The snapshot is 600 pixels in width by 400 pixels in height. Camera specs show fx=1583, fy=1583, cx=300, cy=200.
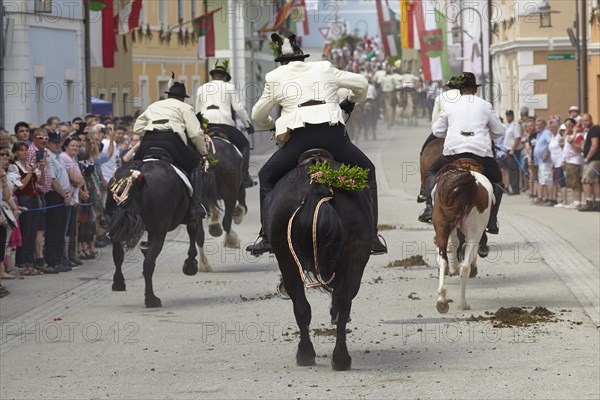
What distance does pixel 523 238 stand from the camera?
24.3 metres

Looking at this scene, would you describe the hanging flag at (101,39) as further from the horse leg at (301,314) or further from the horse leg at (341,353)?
the horse leg at (341,353)

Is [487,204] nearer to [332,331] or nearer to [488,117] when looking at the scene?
[488,117]

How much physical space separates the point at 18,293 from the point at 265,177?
20.1 feet

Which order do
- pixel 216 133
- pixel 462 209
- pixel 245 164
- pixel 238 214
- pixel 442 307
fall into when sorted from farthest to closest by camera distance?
1. pixel 238 214
2. pixel 245 164
3. pixel 216 133
4. pixel 462 209
5. pixel 442 307

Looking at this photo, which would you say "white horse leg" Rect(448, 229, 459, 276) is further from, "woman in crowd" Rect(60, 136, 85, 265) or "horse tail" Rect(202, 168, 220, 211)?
"woman in crowd" Rect(60, 136, 85, 265)

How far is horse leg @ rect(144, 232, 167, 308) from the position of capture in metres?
16.8

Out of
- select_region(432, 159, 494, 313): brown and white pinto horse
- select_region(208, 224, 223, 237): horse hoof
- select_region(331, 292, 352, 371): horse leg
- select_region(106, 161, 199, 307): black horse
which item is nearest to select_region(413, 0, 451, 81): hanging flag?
select_region(208, 224, 223, 237): horse hoof

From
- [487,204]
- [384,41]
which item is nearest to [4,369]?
[487,204]

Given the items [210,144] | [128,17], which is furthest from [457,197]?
[128,17]

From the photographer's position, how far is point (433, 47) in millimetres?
51031

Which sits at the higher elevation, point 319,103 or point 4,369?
point 319,103

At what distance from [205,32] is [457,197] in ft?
120

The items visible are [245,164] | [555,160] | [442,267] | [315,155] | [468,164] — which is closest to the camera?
[315,155]

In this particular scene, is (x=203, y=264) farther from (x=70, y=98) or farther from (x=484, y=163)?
(x=70, y=98)
